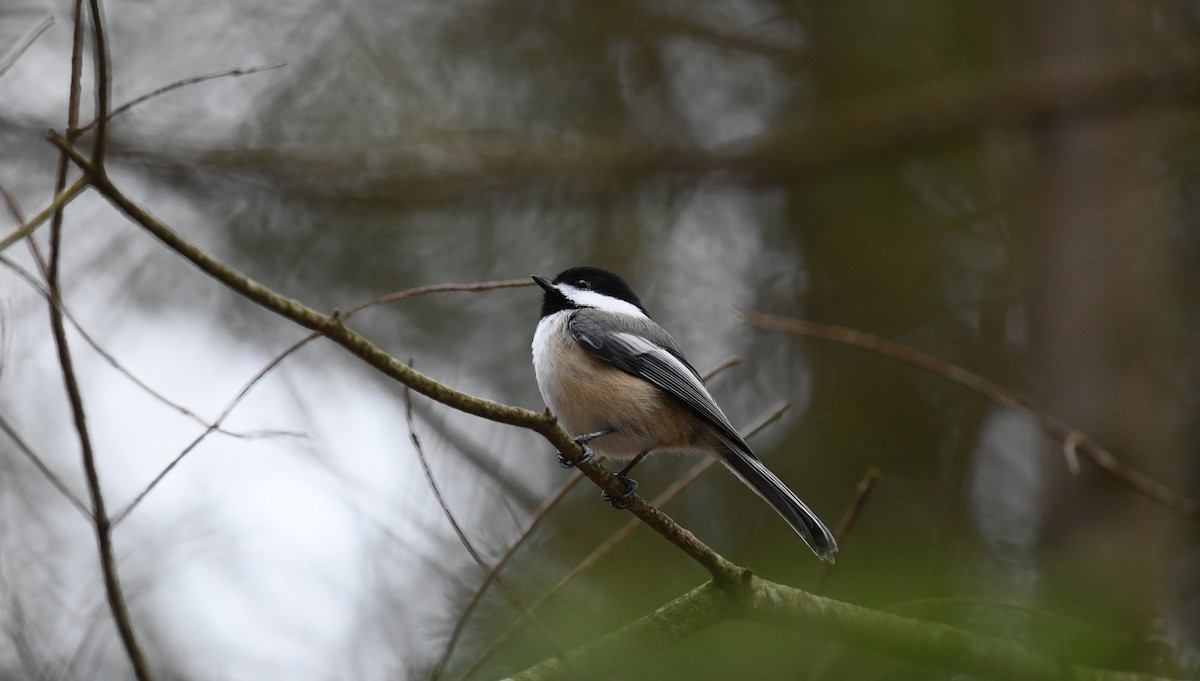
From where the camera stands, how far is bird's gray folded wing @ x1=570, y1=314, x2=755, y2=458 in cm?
354

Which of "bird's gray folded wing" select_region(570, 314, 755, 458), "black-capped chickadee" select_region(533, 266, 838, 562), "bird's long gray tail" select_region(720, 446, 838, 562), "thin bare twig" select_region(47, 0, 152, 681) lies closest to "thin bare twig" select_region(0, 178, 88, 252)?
"thin bare twig" select_region(47, 0, 152, 681)

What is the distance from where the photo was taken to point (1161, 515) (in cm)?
587

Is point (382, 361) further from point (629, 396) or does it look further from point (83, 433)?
point (629, 396)

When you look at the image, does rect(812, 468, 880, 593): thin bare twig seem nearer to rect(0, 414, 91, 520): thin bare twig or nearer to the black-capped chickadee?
the black-capped chickadee

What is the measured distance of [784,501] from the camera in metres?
3.32

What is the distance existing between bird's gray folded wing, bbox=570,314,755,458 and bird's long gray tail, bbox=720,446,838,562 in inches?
3.9

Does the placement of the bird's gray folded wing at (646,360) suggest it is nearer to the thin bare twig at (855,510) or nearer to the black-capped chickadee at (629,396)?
the black-capped chickadee at (629,396)

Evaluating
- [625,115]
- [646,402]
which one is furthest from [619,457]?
[625,115]

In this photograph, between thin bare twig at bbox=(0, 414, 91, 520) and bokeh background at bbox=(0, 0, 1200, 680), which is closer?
thin bare twig at bbox=(0, 414, 91, 520)

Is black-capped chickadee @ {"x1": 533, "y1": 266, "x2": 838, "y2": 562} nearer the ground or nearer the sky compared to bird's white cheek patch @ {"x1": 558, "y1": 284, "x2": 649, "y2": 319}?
nearer the ground

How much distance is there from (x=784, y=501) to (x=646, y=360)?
739 millimetres

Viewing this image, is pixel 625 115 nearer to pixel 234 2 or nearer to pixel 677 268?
pixel 677 268

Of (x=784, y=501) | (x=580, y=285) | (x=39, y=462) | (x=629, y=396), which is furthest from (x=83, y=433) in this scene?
(x=580, y=285)

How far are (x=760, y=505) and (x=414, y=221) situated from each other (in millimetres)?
2855
